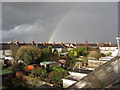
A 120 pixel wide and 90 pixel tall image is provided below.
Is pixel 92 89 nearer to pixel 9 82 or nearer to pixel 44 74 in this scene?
pixel 9 82

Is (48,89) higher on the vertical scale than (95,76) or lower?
lower

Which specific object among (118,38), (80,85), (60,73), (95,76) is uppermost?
(118,38)

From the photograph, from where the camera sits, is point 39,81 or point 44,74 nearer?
point 39,81

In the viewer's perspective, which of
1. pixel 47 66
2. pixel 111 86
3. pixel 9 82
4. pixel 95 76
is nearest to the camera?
pixel 111 86

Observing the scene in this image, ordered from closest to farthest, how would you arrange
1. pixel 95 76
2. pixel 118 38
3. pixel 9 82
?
pixel 95 76 → pixel 118 38 → pixel 9 82

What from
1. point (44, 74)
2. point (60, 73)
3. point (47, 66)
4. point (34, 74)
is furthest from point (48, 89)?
point (47, 66)

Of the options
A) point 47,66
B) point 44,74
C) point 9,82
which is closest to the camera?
point 9,82

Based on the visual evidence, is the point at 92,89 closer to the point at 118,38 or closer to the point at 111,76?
the point at 111,76

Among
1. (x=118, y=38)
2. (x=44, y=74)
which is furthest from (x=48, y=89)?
(x=44, y=74)

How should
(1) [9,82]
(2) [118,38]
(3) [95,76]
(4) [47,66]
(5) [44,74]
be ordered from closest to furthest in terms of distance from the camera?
(3) [95,76] → (2) [118,38] → (1) [9,82] → (5) [44,74] → (4) [47,66]
